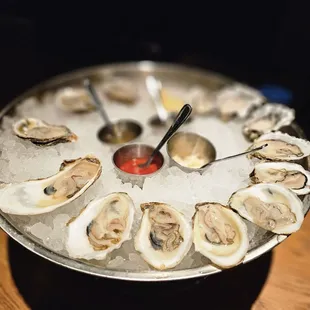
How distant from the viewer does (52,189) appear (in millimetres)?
1210

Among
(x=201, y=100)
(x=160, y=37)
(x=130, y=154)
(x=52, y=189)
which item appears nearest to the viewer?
(x=52, y=189)

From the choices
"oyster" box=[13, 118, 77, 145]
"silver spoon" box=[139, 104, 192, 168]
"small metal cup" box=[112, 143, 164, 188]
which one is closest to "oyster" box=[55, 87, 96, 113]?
"oyster" box=[13, 118, 77, 145]

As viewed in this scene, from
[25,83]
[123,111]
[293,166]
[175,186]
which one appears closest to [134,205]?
[175,186]

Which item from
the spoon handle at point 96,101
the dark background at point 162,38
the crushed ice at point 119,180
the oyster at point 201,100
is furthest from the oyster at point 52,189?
the dark background at point 162,38

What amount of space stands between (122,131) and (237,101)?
0.49 m

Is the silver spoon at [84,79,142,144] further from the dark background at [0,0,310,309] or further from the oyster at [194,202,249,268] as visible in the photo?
the dark background at [0,0,310,309]

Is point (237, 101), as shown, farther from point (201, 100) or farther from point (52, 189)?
point (52, 189)

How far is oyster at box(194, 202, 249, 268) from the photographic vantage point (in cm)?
105

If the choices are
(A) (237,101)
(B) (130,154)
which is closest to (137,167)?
(B) (130,154)

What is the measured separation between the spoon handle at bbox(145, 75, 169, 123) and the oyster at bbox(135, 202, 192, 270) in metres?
0.63

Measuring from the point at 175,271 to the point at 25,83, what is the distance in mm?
1775

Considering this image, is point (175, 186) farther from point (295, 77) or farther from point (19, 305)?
point (295, 77)

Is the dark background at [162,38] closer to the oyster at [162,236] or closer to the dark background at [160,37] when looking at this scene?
the dark background at [160,37]

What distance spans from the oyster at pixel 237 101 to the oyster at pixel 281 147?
270 mm
